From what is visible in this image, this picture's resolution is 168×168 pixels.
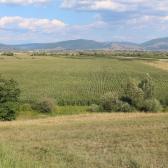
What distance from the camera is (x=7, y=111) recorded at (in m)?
47.1

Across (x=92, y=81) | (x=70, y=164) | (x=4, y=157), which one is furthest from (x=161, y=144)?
(x=92, y=81)

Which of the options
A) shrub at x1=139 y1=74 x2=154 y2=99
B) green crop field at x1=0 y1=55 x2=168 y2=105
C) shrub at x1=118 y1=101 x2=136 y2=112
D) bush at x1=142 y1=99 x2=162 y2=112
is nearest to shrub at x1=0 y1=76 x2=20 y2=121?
shrub at x1=118 y1=101 x2=136 y2=112

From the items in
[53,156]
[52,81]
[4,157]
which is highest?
[4,157]

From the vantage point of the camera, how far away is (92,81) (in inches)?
3484

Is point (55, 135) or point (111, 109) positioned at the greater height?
point (55, 135)

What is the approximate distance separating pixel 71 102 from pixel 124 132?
133ft

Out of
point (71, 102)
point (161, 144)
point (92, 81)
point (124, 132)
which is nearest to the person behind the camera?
point (161, 144)

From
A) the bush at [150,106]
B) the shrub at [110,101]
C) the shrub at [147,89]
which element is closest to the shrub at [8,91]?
the shrub at [110,101]

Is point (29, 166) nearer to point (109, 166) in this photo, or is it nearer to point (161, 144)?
point (109, 166)

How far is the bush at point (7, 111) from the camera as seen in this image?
1832 inches

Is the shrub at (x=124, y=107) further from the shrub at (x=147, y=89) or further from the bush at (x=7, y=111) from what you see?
the bush at (x=7, y=111)

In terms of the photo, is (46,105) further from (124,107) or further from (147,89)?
(147,89)

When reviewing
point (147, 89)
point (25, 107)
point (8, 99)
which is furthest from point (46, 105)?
point (147, 89)

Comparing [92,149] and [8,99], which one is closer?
[92,149]
